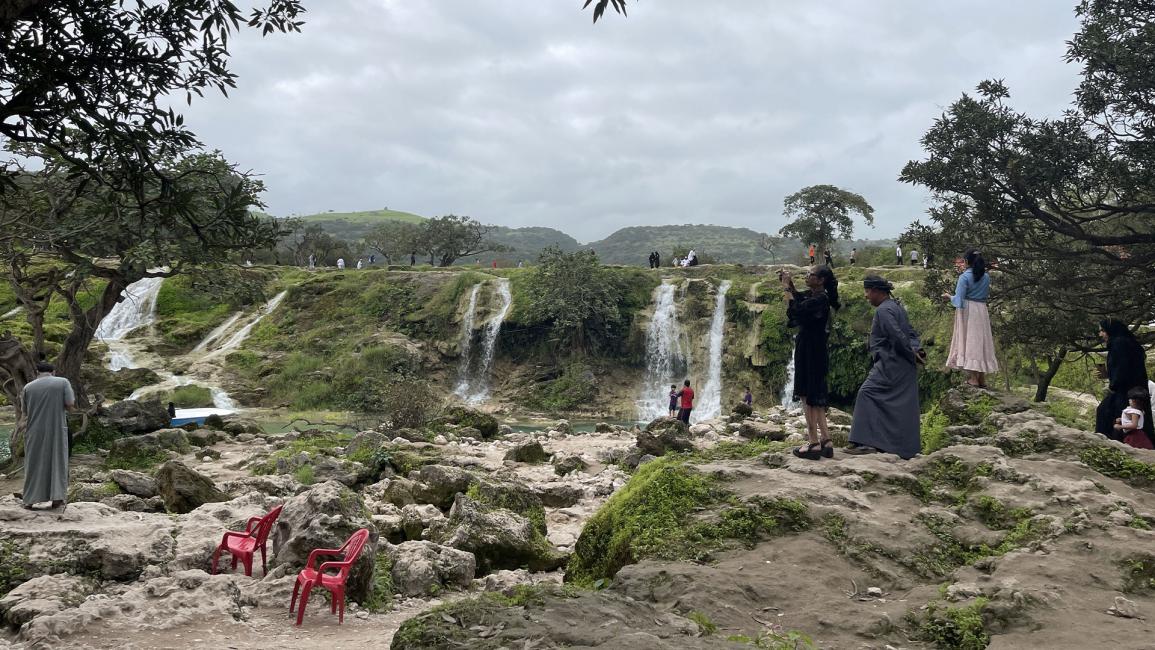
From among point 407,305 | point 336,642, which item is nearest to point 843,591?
point 336,642

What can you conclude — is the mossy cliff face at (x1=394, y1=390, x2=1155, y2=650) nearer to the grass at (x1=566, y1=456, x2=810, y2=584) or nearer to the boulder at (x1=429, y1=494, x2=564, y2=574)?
the grass at (x1=566, y1=456, x2=810, y2=584)

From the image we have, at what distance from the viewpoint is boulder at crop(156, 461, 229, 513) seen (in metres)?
9.50

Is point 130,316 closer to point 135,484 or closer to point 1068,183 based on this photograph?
point 135,484

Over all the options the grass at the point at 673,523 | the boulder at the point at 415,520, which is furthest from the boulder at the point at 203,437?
the grass at the point at 673,523

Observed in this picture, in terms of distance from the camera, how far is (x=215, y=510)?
839cm

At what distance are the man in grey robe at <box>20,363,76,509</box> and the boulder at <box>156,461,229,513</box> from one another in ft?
4.80

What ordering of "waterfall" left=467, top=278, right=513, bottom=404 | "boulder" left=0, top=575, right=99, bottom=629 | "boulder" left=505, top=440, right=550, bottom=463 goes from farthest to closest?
"waterfall" left=467, top=278, right=513, bottom=404 → "boulder" left=505, top=440, right=550, bottom=463 → "boulder" left=0, top=575, right=99, bottom=629

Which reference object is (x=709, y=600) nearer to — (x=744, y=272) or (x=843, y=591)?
(x=843, y=591)

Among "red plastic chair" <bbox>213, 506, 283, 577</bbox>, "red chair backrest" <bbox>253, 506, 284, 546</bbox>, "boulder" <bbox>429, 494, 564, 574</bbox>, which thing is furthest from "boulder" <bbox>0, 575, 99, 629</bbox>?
"boulder" <bbox>429, 494, 564, 574</bbox>

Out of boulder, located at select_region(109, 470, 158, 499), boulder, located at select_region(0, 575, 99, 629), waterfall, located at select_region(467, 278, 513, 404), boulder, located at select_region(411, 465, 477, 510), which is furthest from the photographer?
waterfall, located at select_region(467, 278, 513, 404)

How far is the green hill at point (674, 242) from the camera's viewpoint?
5349 inches

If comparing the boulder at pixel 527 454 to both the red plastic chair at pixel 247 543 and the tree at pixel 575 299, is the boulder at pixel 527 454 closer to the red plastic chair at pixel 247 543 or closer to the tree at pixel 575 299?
the red plastic chair at pixel 247 543

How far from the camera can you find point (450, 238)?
195 feet

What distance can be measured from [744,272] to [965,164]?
25.0m
